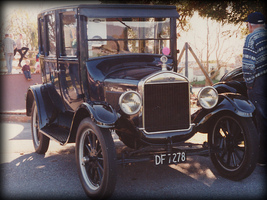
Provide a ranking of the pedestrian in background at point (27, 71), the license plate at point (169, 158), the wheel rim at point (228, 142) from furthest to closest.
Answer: the pedestrian in background at point (27, 71) → the wheel rim at point (228, 142) → the license plate at point (169, 158)

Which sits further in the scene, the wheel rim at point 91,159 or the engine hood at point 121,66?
the engine hood at point 121,66

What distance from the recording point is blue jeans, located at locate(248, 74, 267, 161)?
4812mm

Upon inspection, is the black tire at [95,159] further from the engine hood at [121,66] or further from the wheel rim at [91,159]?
the engine hood at [121,66]

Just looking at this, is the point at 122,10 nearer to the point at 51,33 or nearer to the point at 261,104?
the point at 51,33

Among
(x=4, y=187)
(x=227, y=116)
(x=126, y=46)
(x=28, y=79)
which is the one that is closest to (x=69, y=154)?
(x=4, y=187)

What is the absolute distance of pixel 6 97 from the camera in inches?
464

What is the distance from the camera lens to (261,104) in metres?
4.83

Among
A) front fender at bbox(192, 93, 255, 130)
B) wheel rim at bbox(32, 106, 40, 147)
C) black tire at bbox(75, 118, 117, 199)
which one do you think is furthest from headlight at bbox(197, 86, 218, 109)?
wheel rim at bbox(32, 106, 40, 147)

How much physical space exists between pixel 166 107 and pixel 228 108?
75cm

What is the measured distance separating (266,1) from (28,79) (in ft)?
29.1

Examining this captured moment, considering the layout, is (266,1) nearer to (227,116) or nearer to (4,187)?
(227,116)

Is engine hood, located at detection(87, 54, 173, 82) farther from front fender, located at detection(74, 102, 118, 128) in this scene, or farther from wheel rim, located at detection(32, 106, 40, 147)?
wheel rim, located at detection(32, 106, 40, 147)

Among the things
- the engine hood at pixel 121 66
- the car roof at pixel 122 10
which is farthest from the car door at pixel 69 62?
the engine hood at pixel 121 66

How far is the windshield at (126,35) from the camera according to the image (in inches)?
193
